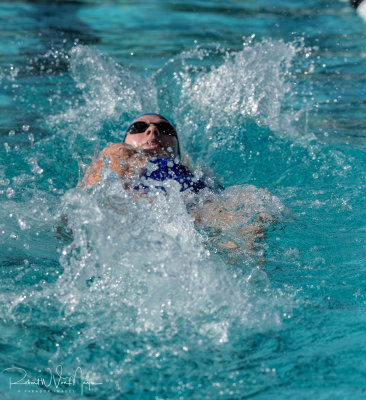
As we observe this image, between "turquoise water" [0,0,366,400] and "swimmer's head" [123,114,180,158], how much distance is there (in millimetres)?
501

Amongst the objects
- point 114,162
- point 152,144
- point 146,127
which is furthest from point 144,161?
point 146,127

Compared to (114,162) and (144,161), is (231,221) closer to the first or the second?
(144,161)

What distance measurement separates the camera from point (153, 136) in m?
3.97

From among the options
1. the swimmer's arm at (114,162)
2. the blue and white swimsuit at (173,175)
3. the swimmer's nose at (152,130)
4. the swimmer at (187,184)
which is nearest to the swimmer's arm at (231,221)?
the swimmer at (187,184)

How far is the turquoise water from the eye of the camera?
2.05 m

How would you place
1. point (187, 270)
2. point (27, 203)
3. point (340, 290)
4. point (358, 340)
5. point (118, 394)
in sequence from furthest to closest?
point (27, 203)
point (340, 290)
point (187, 270)
point (358, 340)
point (118, 394)

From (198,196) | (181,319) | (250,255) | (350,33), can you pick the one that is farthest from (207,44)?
(181,319)

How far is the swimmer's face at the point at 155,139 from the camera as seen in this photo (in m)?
3.94

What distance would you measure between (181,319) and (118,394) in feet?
1.40

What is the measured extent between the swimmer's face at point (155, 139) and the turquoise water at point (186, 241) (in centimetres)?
50

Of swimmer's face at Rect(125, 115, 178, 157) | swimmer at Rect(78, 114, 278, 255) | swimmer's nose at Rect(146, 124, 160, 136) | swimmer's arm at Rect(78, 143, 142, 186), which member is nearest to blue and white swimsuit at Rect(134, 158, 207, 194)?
swimmer at Rect(78, 114, 278, 255)

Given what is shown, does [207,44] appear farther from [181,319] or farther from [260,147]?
[181,319]

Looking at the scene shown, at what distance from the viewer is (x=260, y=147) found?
458 centimetres

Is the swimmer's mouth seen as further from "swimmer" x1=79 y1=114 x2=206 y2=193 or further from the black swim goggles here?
the black swim goggles
